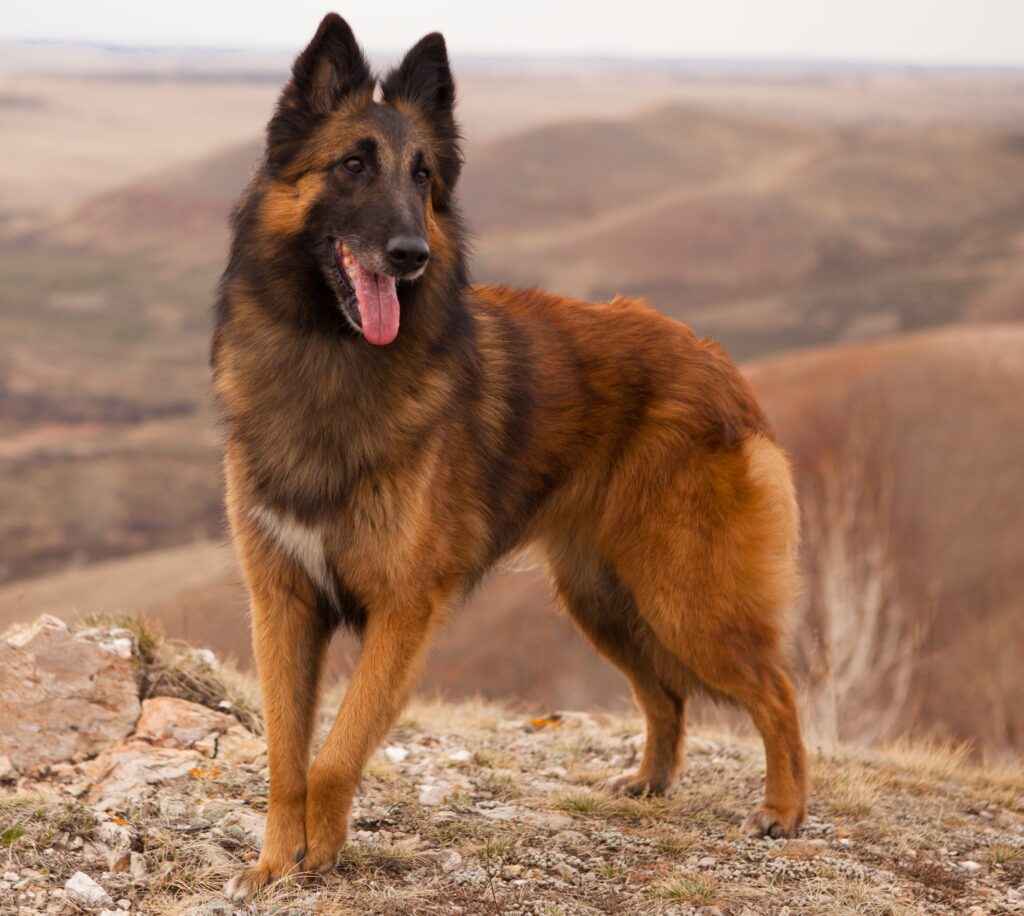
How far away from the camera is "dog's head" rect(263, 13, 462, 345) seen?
434 centimetres

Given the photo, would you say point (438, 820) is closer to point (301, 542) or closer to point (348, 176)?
point (301, 542)

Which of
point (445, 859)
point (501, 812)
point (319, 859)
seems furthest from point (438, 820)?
point (319, 859)

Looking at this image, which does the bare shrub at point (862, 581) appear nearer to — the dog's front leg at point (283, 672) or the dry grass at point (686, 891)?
the dry grass at point (686, 891)

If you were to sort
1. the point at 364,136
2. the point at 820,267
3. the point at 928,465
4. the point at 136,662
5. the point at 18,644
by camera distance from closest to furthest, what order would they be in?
the point at 364,136, the point at 18,644, the point at 136,662, the point at 928,465, the point at 820,267

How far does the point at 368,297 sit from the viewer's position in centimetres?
443

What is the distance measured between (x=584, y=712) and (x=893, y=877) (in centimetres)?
283

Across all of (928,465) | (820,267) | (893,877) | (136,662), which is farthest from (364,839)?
(820,267)

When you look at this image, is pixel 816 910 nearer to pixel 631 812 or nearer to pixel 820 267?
pixel 631 812

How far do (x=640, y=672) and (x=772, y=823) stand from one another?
3.11ft

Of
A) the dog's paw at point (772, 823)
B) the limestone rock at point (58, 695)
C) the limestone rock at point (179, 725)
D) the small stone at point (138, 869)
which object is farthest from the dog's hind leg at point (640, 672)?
the small stone at point (138, 869)

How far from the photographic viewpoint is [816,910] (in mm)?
4699

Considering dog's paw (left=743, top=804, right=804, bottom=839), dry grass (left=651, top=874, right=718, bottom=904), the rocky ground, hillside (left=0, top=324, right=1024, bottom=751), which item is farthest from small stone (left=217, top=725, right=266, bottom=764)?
hillside (left=0, top=324, right=1024, bottom=751)

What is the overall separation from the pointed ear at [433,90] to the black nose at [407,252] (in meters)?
0.60

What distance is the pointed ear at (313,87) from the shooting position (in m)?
4.51
